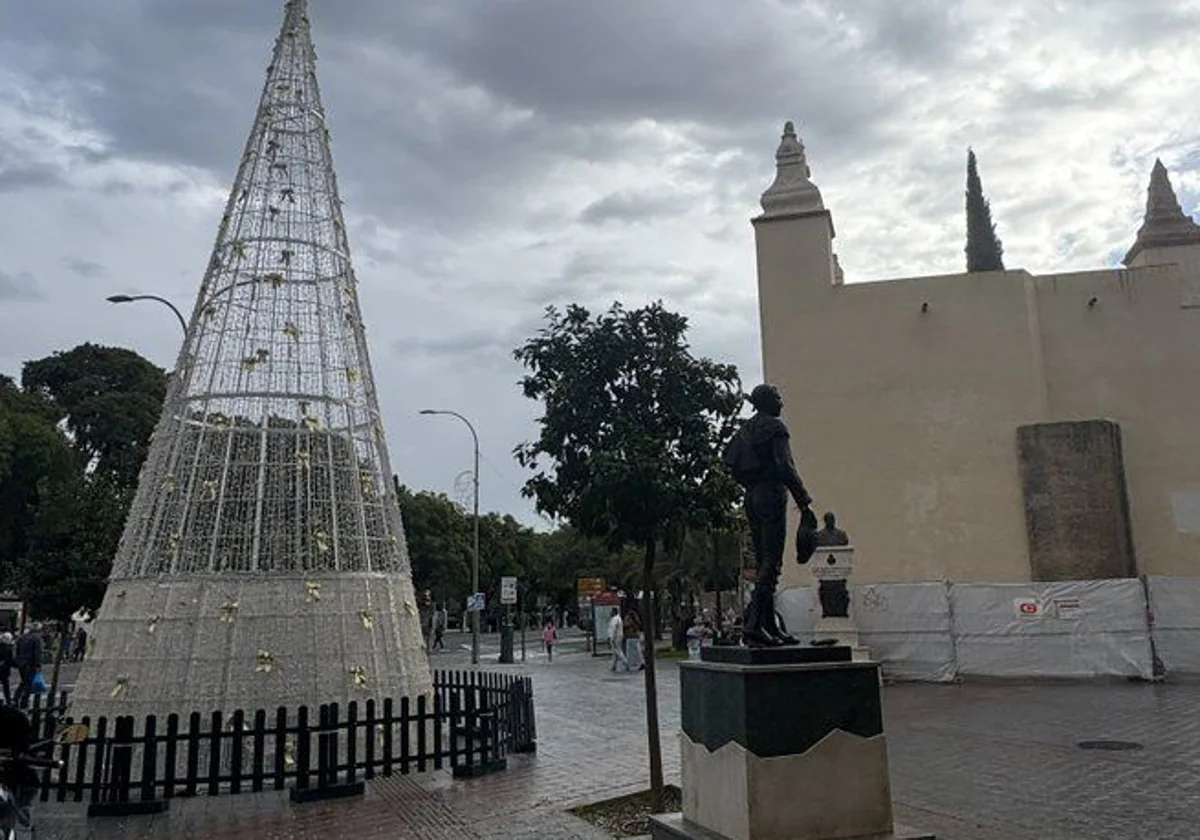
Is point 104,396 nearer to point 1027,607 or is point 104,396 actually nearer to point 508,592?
point 508,592

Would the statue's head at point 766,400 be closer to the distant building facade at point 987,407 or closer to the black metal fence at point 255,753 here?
the black metal fence at point 255,753

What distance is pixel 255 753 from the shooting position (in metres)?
9.17

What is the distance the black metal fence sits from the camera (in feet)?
28.8

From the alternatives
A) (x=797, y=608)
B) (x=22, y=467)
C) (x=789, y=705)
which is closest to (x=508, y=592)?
(x=797, y=608)

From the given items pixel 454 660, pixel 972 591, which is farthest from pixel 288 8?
pixel 454 660

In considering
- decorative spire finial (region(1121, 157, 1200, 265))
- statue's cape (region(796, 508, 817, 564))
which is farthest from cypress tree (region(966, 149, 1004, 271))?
statue's cape (region(796, 508, 817, 564))

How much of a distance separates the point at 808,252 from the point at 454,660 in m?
18.4

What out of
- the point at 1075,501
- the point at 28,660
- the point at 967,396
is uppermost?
the point at 967,396

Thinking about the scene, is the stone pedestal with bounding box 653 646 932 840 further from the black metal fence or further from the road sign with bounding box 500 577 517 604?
the road sign with bounding box 500 577 517 604

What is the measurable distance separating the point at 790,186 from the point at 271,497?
19.8 metres

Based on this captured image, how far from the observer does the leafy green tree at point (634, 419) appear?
859 cm

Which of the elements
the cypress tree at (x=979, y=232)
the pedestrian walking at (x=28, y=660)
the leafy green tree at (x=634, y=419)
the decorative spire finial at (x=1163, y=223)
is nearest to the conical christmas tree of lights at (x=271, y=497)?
the leafy green tree at (x=634, y=419)

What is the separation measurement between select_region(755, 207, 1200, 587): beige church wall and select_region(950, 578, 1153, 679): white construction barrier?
5.29 meters

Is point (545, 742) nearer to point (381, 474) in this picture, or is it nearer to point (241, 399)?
point (381, 474)
